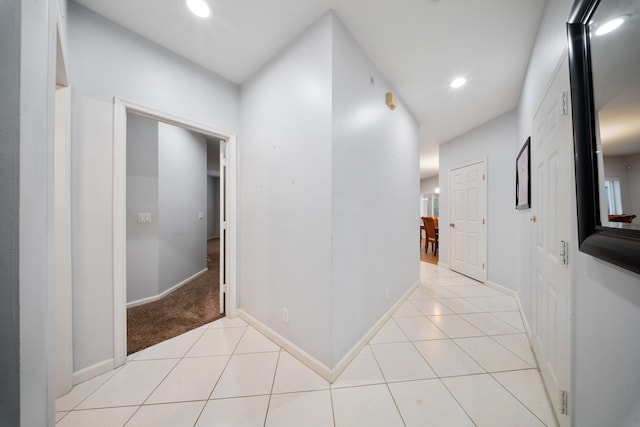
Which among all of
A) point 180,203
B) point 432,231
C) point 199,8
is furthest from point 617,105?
point 432,231

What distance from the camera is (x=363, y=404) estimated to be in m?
1.25

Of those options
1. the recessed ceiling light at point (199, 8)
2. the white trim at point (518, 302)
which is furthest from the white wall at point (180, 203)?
the white trim at point (518, 302)

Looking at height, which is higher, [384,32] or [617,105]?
[384,32]

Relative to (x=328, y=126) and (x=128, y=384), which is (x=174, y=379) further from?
(x=328, y=126)

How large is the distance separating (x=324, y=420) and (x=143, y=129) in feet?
11.5

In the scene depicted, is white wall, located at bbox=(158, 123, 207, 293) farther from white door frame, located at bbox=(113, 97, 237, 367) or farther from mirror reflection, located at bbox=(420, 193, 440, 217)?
mirror reflection, located at bbox=(420, 193, 440, 217)

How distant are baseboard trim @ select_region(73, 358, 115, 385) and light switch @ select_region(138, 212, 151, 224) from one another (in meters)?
1.66

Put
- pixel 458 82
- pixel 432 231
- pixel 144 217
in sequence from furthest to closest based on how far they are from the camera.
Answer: pixel 432 231 → pixel 144 217 → pixel 458 82

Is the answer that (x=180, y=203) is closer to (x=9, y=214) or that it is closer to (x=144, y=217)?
(x=144, y=217)

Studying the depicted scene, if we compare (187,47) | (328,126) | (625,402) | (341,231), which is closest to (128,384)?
(341,231)

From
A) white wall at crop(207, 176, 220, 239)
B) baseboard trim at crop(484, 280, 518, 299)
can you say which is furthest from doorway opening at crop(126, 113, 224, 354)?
white wall at crop(207, 176, 220, 239)

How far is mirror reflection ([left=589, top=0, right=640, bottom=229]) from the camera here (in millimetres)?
599

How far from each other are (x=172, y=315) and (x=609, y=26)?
3.52 meters

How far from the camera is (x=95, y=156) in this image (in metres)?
1.46
